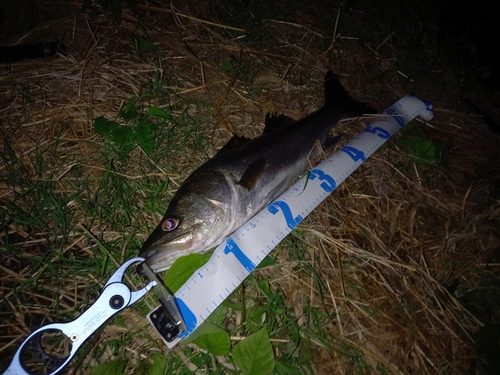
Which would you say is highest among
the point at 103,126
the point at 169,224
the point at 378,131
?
the point at 103,126

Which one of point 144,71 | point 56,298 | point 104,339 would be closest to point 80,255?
point 56,298

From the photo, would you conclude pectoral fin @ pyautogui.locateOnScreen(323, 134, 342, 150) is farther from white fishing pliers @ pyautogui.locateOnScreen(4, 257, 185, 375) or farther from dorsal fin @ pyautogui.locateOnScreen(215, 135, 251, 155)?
white fishing pliers @ pyautogui.locateOnScreen(4, 257, 185, 375)

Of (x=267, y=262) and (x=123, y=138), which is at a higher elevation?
(x=123, y=138)

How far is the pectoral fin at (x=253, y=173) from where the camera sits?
2566mm

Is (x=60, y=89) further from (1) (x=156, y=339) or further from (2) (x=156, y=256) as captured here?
(1) (x=156, y=339)

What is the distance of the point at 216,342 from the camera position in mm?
1990

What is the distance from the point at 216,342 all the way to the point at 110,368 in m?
0.71

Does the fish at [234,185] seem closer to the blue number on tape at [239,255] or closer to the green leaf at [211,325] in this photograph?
the blue number on tape at [239,255]

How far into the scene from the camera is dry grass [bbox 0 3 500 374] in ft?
7.63

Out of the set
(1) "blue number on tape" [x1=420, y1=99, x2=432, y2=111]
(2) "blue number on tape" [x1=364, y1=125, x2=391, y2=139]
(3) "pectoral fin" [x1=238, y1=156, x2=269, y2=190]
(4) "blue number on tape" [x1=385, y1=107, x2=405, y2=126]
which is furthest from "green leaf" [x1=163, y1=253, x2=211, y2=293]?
(1) "blue number on tape" [x1=420, y1=99, x2=432, y2=111]

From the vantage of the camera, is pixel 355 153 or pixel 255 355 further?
pixel 355 153

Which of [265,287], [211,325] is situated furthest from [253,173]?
[211,325]

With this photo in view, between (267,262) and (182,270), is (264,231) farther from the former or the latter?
Result: (182,270)

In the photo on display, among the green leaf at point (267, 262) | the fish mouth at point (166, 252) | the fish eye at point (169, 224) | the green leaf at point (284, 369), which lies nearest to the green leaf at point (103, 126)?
the fish eye at point (169, 224)
